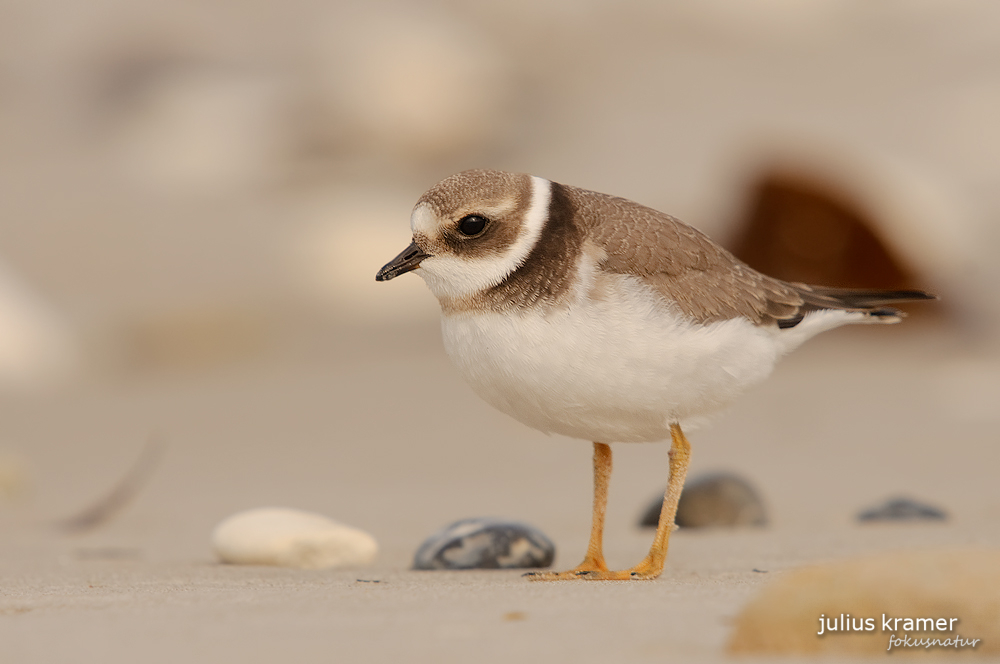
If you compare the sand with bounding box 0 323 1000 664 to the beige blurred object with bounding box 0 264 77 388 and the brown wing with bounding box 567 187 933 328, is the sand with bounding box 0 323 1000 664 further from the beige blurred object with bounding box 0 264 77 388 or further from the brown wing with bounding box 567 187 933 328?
the brown wing with bounding box 567 187 933 328

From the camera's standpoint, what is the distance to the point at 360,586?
148 inches

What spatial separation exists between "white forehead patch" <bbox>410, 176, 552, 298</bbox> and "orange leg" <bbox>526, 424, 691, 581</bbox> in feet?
2.80

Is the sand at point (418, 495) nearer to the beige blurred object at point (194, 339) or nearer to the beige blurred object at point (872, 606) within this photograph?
the beige blurred object at point (872, 606)

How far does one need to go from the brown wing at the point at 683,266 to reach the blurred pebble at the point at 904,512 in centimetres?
145

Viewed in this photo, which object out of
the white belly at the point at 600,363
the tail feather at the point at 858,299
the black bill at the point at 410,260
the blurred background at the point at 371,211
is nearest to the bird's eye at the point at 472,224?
the black bill at the point at 410,260

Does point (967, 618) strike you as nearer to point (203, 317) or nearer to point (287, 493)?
point (287, 493)

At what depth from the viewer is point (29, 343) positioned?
35.1ft

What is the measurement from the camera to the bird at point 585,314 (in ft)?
12.8

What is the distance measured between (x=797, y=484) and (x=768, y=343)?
3.03 meters

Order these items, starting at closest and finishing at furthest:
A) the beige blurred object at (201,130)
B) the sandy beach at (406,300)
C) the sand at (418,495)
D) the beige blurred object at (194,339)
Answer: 1. the sand at (418,495)
2. the sandy beach at (406,300)
3. the beige blurred object at (194,339)
4. the beige blurred object at (201,130)

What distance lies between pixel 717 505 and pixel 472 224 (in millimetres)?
2405

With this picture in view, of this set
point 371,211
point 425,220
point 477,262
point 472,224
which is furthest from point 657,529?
point 371,211

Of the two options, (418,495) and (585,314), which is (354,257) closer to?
(418,495)

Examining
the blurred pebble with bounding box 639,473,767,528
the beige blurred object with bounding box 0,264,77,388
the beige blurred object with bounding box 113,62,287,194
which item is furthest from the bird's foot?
the beige blurred object with bounding box 113,62,287,194
